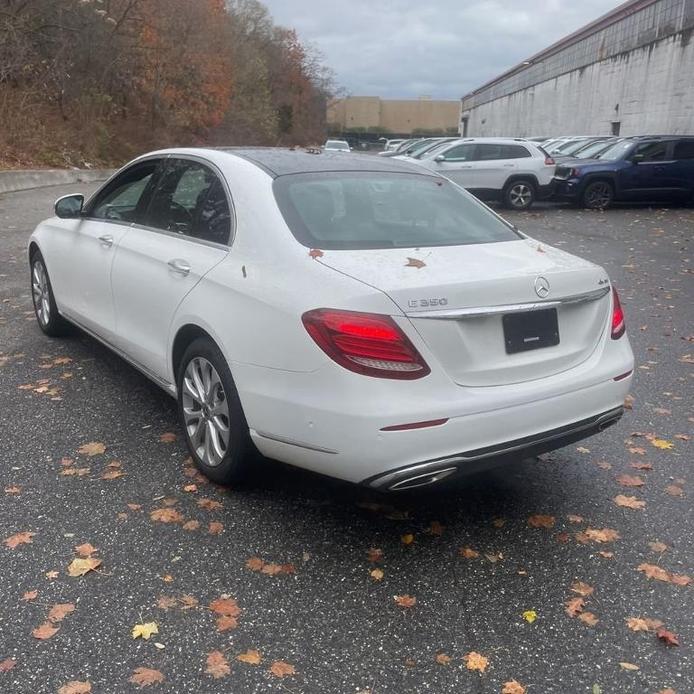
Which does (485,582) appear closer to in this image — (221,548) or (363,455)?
(363,455)

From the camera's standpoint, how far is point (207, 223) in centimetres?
400

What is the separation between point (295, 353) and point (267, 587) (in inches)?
37.5

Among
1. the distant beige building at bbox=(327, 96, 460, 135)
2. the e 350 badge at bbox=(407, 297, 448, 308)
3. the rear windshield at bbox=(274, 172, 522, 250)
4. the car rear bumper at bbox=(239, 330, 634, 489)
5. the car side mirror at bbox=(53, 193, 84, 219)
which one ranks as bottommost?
the distant beige building at bbox=(327, 96, 460, 135)

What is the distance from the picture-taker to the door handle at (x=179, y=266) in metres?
3.91

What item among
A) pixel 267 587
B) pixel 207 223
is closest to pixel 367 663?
pixel 267 587

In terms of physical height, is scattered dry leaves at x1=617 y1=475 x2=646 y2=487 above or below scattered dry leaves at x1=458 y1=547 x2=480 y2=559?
below

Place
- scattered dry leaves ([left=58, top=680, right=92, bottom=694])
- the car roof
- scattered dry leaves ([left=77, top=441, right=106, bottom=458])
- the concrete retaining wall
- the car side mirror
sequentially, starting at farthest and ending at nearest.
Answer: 1. the concrete retaining wall
2. the car side mirror
3. scattered dry leaves ([left=77, top=441, right=106, bottom=458])
4. the car roof
5. scattered dry leaves ([left=58, top=680, right=92, bottom=694])

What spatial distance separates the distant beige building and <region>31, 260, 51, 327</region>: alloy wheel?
355ft

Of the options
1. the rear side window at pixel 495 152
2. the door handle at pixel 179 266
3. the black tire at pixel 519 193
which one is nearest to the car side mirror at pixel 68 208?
the door handle at pixel 179 266

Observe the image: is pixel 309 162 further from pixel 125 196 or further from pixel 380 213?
pixel 125 196

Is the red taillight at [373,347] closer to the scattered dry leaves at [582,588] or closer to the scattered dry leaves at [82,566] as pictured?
the scattered dry leaves at [582,588]

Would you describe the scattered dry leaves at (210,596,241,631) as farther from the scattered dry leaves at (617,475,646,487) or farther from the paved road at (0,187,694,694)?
the scattered dry leaves at (617,475,646,487)

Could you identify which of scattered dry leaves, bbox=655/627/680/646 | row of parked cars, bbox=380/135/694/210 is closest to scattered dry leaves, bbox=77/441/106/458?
scattered dry leaves, bbox=655/627/680/646

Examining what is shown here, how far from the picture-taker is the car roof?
401 centimetres
